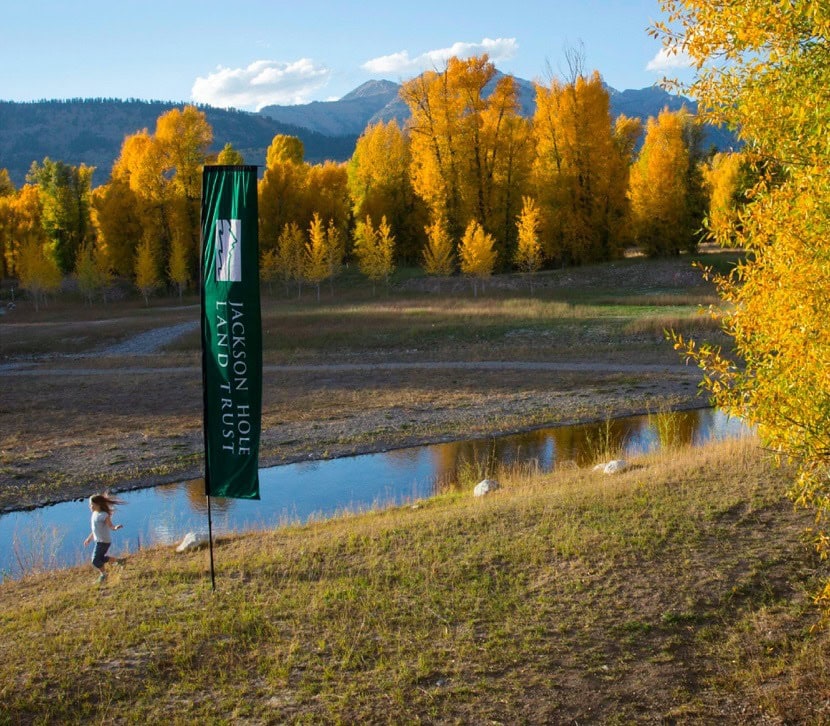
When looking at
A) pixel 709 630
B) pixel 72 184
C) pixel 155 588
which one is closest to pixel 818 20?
pixel 709 630

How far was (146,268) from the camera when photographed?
60438 millimetres

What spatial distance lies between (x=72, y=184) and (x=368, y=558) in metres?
77.9

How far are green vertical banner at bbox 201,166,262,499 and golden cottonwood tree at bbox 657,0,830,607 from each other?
15.5 ft

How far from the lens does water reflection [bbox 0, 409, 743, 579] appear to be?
49.3 ft

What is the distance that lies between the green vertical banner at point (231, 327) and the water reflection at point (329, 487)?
201 inches

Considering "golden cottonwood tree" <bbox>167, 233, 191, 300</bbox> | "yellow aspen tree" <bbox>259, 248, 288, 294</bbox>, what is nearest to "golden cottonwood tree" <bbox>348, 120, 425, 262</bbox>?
"yellow aspen tree" <bbox>259, 248, 288, 294</bbox>

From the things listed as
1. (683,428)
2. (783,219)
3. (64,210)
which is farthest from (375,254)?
(783,219)

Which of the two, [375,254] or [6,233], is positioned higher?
[6,233]

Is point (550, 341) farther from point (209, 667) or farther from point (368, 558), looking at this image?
point (209, 667)

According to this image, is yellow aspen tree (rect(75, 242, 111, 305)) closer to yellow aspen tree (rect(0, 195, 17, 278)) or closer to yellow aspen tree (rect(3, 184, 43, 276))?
yellow aspen tree (rect(3, 184, 43, 276))

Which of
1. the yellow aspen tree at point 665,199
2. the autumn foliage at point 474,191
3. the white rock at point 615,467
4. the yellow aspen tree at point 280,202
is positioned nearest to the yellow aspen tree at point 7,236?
the autumn foliage at point 474,191

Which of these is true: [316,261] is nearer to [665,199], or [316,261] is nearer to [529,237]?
[529,237]

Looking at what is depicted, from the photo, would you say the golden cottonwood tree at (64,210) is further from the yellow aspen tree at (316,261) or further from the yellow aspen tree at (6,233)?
the yellow aspen tree at (316,261)

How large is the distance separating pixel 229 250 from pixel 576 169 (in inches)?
2188
